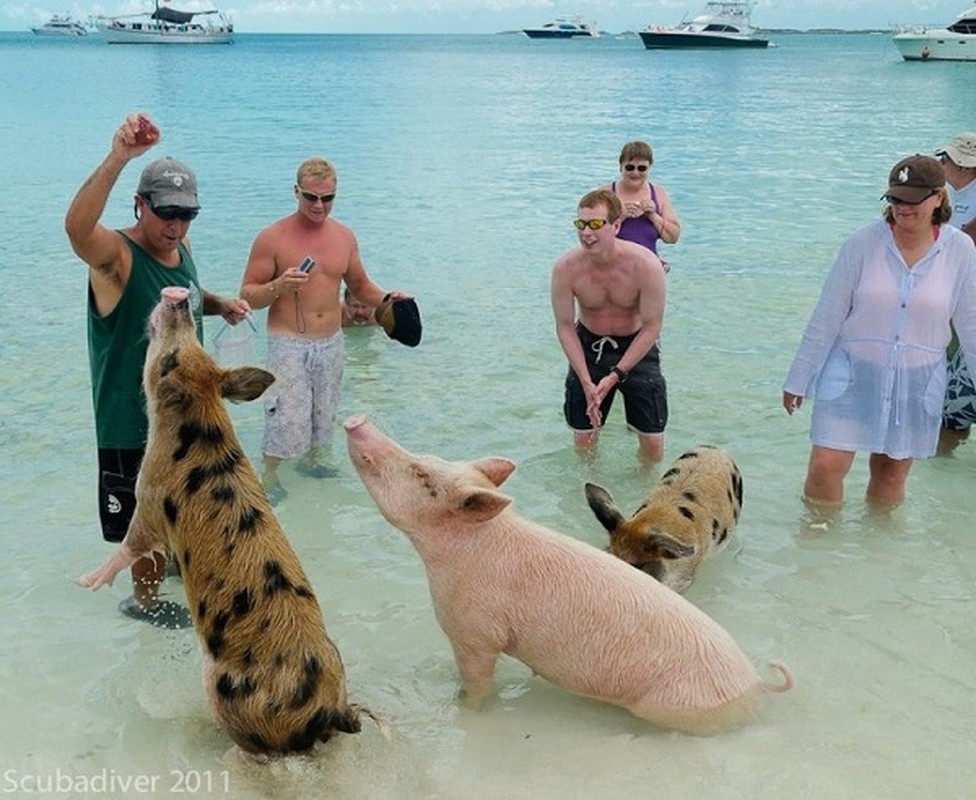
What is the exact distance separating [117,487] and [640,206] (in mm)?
5158

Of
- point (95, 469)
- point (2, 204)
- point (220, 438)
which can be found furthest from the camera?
point (2, 204)

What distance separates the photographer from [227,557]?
13.5ft

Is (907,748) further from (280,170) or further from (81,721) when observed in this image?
(280,170)

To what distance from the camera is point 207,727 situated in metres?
4.67

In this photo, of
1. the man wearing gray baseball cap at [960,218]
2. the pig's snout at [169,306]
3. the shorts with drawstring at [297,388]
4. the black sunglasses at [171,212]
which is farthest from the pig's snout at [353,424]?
the man wearing gray baseball cap at [960,218]

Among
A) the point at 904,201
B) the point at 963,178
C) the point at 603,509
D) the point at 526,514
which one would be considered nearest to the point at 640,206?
the point at 963,178

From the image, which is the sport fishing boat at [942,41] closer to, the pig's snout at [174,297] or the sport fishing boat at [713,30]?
the sport fishing boat at [713,30]

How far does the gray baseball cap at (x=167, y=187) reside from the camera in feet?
16.0

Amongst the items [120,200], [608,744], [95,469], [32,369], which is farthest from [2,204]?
[608,744]

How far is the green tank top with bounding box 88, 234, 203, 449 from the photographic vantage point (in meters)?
4.96

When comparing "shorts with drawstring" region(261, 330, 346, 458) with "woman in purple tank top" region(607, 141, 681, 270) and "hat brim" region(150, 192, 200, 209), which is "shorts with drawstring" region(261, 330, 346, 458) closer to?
"hat brim" region(150, 192, 200, 209)

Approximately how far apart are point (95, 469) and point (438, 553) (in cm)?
415

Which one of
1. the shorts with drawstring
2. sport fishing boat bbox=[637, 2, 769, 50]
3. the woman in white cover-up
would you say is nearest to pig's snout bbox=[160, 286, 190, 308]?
the shorts with drawstring

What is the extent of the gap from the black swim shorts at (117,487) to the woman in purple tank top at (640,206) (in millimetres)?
4968
